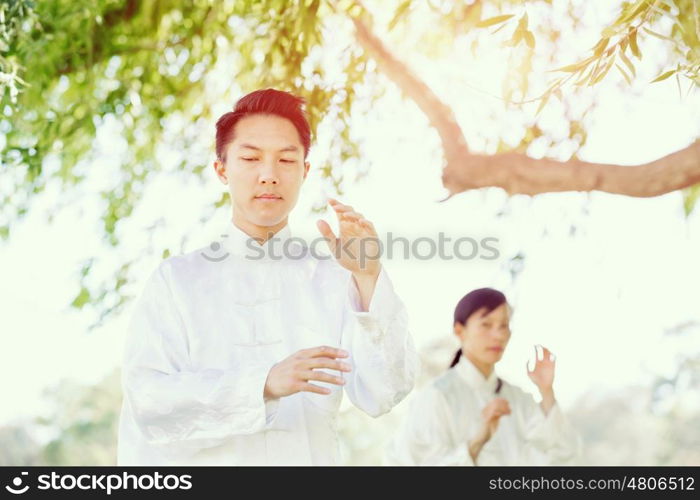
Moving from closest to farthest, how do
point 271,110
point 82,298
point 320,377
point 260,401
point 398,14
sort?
point 320,377
point 260,401
point 271,110
point 398,14
point 82,298

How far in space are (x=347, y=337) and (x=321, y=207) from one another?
1593 mm

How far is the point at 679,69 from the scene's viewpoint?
2150mm

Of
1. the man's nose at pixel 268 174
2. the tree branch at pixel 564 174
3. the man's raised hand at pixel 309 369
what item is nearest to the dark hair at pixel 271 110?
the man's nose at pixel 268 174

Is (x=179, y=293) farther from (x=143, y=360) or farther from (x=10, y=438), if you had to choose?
(x=10, y=438)

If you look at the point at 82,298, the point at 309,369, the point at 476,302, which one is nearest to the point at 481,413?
the point at 476,302

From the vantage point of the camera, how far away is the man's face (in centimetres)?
223

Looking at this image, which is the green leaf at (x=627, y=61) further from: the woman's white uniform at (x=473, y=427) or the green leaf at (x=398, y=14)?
the woman's white uniform at (x=473, y=427)

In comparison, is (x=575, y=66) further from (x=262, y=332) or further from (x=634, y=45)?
(x=262, y=332)

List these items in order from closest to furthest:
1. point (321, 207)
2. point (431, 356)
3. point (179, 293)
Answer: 1. point (179, 293)
2. point (321, 207)
3. point (431, 356)

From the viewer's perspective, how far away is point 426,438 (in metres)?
3.00

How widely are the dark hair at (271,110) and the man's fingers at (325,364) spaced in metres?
0.58

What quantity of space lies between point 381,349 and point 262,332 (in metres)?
0.32
